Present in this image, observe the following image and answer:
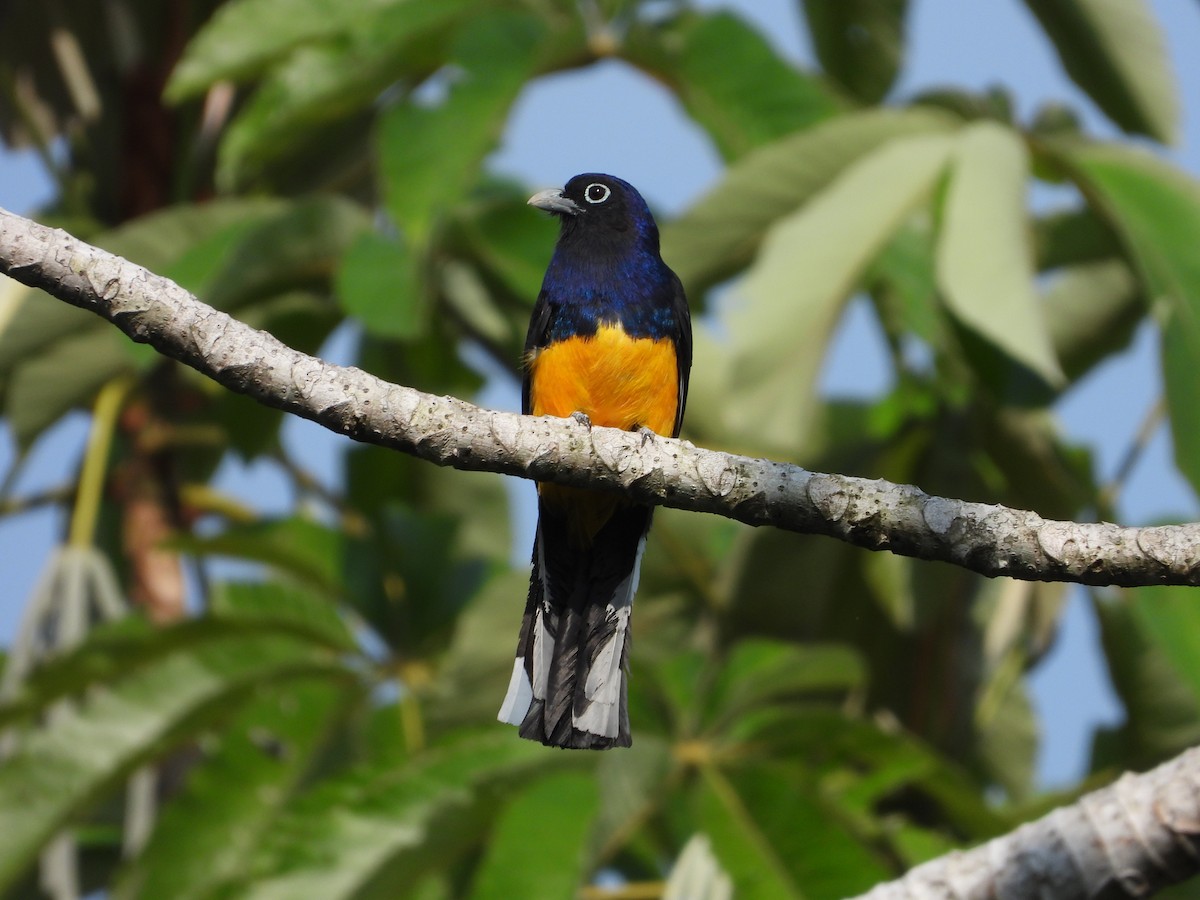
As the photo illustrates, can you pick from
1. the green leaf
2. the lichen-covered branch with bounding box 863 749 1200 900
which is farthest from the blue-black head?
the lichen-covered branch with bounding box 863 749 1200 900

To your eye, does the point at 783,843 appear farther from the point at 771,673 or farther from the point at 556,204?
the point at 556,204

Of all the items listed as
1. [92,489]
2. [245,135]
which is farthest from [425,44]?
[92,489]

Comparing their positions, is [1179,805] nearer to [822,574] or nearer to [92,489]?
[822,574]

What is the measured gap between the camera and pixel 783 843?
408 cm

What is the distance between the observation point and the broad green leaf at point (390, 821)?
4160mm

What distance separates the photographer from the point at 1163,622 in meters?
4.33

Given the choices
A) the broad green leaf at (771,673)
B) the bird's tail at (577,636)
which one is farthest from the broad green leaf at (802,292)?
the broad green leaf at (771,673)

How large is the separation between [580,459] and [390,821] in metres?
1.71

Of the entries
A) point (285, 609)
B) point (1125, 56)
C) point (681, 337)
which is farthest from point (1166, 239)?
point (285, 609)

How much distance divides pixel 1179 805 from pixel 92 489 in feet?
12.2

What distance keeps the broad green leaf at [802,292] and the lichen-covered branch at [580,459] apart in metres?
1.18

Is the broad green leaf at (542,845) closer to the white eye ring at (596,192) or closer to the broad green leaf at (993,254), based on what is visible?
the broad green leaf at (993,254)

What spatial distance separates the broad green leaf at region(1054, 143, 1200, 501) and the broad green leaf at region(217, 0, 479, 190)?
2.05 meters

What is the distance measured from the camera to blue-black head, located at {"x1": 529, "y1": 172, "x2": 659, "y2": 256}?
15.7 ft
